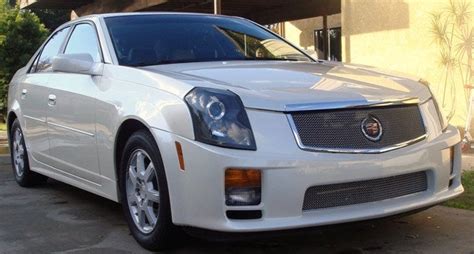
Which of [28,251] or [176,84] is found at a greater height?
[176,84]

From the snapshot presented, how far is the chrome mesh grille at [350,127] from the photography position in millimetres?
3611

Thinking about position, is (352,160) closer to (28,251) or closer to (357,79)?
(357,79)

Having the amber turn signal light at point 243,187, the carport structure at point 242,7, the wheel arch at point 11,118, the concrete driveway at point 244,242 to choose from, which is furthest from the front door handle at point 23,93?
the carport structure at point 242,7

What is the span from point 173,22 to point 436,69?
550 centimetres

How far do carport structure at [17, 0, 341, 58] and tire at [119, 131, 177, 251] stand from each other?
10963 millimetres

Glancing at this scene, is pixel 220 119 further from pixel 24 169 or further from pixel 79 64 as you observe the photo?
pixel 24 169

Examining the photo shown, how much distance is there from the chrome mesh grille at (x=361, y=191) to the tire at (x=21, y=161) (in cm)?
370

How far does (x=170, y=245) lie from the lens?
4074 millimetres

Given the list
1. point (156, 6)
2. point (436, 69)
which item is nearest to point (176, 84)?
point (436, 69)

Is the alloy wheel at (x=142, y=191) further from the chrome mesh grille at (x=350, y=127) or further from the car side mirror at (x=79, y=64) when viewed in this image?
the chrome mesh grille at (x=350, y=127)

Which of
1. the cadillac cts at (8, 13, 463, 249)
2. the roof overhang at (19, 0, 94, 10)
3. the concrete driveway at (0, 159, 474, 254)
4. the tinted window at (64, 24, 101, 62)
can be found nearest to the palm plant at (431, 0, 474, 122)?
the concrete driveway at (0, 159, 474, 254)

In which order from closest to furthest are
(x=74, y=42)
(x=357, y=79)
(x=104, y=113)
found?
(x=357, y=79)
(x=104, y=113)
(x=74, y=42)

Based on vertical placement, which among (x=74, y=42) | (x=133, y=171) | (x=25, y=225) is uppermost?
(x=74, y=42)

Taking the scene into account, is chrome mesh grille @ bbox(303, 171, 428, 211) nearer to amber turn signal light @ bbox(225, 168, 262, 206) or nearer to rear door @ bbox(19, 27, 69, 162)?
amber turn signal light @ bbox(225, 168, 262, 206)
